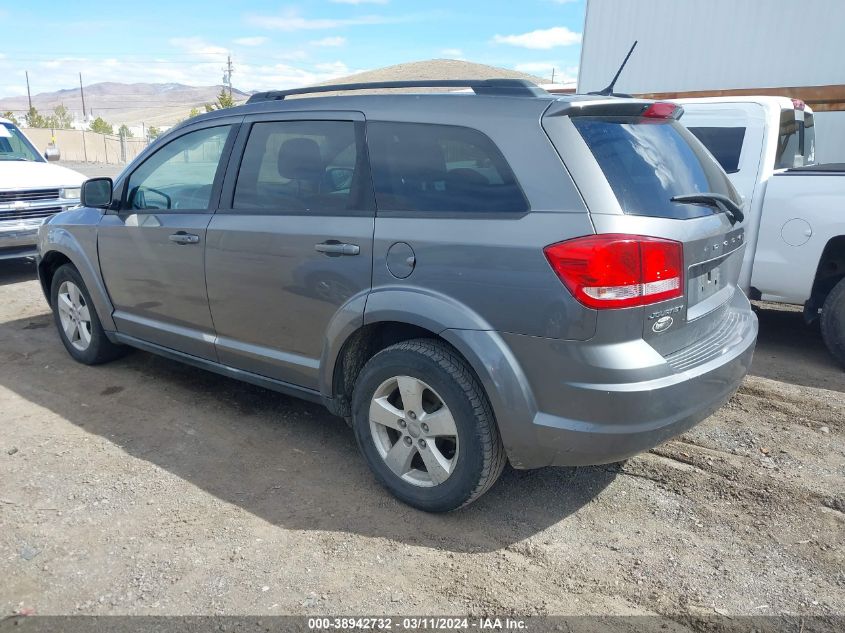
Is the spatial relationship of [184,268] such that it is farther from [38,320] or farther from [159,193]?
[38,320]

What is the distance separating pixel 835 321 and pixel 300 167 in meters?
3.99

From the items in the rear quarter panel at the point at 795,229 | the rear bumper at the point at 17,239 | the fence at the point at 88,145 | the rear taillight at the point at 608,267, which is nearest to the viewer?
the rear taillight at the point at 608,267

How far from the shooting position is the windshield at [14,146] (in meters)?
9.09

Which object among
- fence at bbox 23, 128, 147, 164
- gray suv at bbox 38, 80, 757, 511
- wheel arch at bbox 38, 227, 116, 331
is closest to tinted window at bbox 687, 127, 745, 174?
gray suv at bbox 38, 80, 757, 511

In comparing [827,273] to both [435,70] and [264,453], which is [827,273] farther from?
[435,70]

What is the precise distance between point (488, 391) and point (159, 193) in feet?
8.88

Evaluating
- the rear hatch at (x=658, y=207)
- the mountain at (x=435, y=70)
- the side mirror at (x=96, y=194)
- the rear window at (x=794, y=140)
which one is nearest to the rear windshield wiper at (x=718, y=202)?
the rear hatch at (x=658, y=207)

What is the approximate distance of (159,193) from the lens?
428cm

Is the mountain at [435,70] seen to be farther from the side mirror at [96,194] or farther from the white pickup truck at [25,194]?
the side mirror at [96,194]

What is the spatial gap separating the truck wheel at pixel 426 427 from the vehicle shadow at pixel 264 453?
0.15 meters

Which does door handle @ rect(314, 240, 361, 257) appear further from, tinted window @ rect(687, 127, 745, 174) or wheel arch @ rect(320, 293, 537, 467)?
tinted window @ rect(687, 127, 745, 174)

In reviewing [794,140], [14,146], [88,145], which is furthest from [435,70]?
[794,140]

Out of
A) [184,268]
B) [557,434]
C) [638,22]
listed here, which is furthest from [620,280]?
[638,22]

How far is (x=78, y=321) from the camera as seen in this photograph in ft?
16.4
